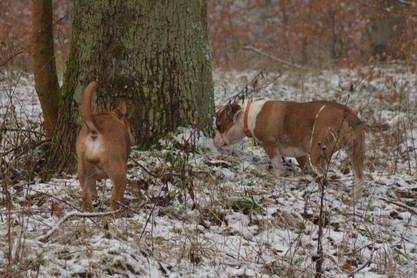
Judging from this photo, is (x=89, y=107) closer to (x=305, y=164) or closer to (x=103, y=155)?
(x=103, y=155)

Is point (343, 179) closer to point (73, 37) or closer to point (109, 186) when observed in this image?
point (109, 186)

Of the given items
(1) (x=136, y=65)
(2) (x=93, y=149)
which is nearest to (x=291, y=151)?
(1) (x=136, y=65)

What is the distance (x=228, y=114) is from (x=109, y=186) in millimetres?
2143

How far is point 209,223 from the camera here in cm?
571

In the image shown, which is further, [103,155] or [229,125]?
[229,125]

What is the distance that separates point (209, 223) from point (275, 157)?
2.44 meters

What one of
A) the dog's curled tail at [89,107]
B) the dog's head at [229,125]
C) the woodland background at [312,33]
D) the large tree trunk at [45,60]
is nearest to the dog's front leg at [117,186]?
the dog's curled tail at [89,107]

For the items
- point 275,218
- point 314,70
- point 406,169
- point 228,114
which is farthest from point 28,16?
point 275,218

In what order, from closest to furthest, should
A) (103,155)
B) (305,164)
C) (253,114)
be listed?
1. (103,155)
2. (305,164)
3. (253,114)

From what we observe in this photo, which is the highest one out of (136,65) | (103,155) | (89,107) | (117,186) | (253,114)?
(136,65)

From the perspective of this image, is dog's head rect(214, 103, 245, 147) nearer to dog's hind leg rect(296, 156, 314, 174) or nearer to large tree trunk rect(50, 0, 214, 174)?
large tree trunk rect(50, 0, 214, 174)

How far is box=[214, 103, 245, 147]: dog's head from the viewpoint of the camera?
7558 millimetres

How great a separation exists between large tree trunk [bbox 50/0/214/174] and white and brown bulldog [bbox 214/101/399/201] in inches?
34.1

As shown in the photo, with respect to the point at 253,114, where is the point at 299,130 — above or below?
below
